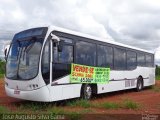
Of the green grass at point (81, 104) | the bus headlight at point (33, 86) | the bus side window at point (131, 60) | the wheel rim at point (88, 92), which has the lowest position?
the green grass at point (81, 104)

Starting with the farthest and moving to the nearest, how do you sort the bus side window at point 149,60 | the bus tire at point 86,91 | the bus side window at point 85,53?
the bus side window at point 149,60 < the bus tire at point 86,91 < the bus side window at point 85,53

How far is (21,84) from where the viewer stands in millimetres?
12141

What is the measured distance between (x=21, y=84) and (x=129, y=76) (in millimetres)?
9381

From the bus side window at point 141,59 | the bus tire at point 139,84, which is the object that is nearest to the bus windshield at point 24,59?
the bus side window at point 141,59

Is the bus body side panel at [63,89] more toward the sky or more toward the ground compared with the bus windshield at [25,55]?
more toward the ground

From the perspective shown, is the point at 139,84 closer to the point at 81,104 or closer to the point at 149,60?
the point at 149,60

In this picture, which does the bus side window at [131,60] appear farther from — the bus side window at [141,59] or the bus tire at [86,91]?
the bus tire at [86,91]

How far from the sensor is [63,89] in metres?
12.7

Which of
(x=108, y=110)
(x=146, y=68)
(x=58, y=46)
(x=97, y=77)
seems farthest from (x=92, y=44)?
(x=146, y=68)

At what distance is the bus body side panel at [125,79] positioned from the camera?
16.8m

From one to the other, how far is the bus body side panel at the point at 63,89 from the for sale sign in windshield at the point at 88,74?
0.98 feet

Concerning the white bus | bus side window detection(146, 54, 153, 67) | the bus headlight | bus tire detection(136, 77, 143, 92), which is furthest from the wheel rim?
bus side window detection(146, 54, 153, 67)

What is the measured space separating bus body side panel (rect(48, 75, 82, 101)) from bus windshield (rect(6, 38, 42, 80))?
896mm

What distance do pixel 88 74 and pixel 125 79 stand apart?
5.13 meters
